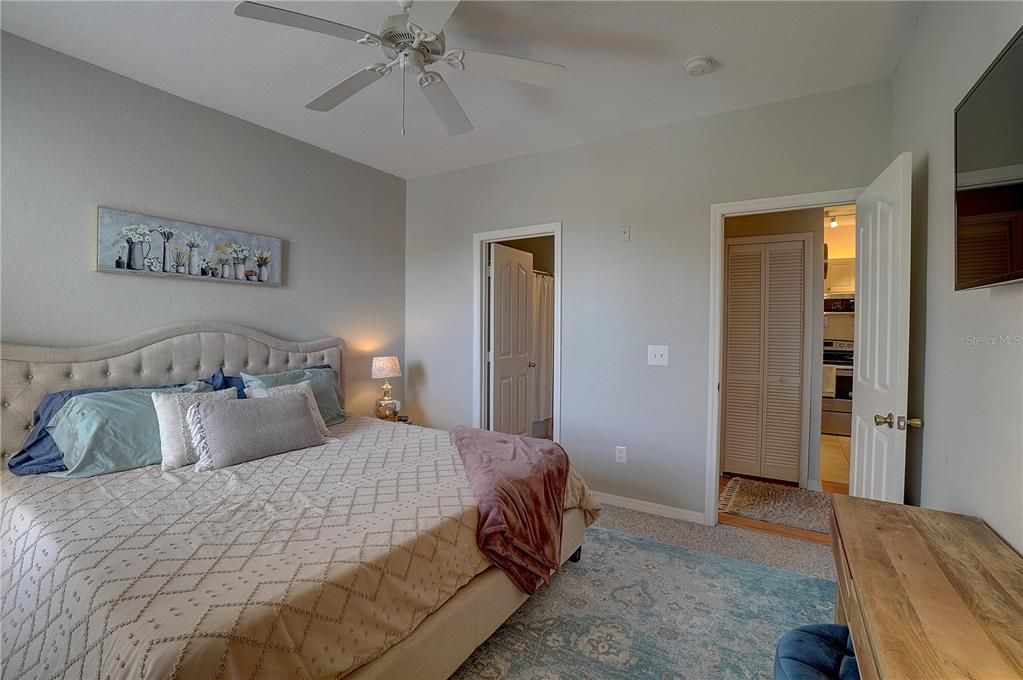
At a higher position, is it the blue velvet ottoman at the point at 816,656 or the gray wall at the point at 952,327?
the gray wall at the point at 952,327

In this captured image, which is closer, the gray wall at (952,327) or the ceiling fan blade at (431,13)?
the gray wall at (952,327)

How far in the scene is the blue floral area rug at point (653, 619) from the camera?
173 cm

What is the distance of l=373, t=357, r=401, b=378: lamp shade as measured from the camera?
368 cm

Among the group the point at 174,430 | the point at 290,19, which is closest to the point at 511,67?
the point at 290,19

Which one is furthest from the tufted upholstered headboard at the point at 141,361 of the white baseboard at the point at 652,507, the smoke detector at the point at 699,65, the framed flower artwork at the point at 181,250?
the smoke detector at the point at 699,65

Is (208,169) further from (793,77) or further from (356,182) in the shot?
(793,77)

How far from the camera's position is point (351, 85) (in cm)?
196

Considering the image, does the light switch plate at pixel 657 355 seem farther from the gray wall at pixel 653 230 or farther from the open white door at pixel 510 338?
the open white door at pixel 510 338

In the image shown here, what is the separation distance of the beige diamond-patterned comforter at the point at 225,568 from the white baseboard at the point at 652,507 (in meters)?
1.71

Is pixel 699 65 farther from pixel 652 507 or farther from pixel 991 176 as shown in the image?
pixel 652 507

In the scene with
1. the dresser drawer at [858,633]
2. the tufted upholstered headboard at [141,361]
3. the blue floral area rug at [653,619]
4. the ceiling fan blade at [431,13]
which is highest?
the ceiling fan blade at [431,13]

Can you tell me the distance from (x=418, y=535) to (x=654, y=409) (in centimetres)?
212

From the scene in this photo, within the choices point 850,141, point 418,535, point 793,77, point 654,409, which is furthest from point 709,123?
point 418,535

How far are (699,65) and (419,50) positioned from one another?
4.73 ft
